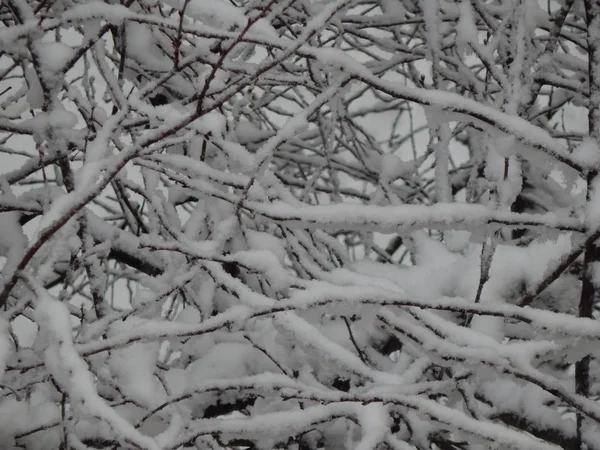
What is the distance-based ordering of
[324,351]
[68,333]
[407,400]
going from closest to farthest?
[68,333], [407,400], [324,351]

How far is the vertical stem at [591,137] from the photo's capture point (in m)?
1.14

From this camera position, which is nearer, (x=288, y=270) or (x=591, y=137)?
(x=591, y=137)

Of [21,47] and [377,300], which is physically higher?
[21,47]

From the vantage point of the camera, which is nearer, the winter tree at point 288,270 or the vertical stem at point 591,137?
the winter tree at point 288,270

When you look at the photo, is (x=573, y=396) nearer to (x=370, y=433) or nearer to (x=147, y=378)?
(x=370, y=433)

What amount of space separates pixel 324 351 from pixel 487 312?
1.15 ft

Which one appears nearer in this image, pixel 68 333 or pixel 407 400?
pixel 68 333

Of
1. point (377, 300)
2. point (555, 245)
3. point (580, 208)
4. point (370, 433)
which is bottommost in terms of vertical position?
point (370, 433)

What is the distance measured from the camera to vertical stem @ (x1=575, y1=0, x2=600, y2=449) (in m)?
1.14

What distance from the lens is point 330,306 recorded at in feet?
3.27

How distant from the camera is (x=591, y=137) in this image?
3.85 feet

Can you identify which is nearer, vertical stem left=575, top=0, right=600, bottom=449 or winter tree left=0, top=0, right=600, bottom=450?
winter tree left=0, top=0, right=600, bottom=450

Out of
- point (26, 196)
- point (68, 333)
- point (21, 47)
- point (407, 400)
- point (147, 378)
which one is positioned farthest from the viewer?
point (26, 196)

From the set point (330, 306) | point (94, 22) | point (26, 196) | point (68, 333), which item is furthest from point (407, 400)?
point (26, 196)
